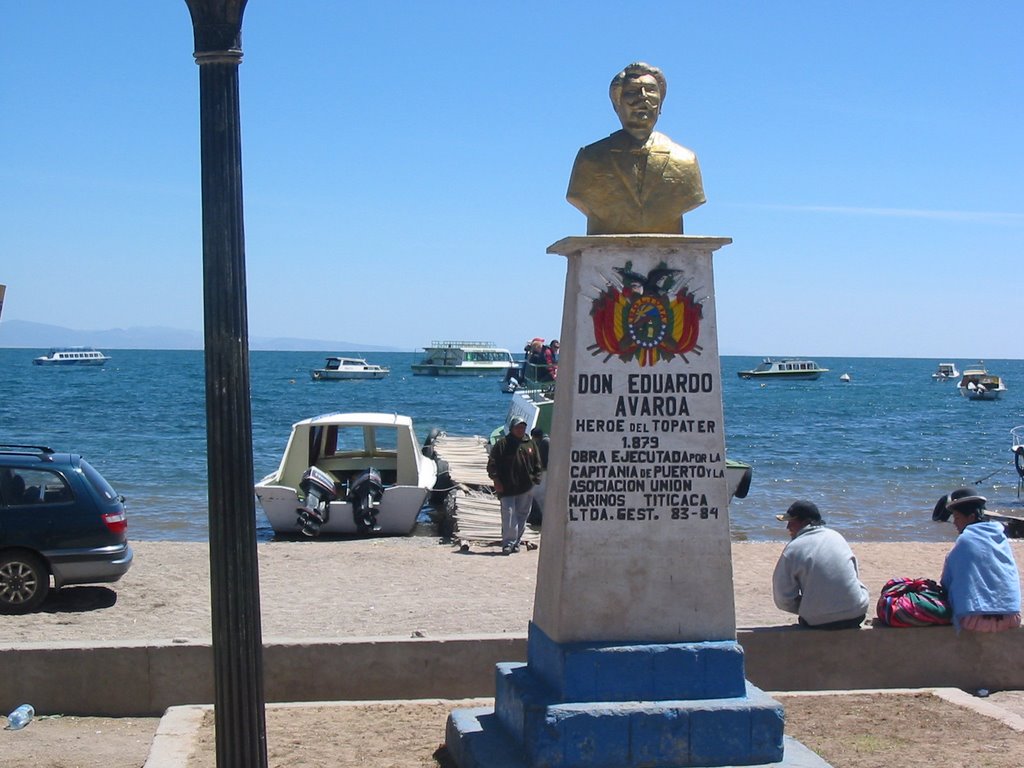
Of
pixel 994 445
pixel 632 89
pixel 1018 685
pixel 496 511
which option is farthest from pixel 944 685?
pixel 994 445

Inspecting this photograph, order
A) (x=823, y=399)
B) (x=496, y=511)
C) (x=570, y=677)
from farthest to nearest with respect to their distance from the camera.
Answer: (x=823, y=399) → (x=496, y=511) → (x=570, y=677)

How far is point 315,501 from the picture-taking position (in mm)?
17625

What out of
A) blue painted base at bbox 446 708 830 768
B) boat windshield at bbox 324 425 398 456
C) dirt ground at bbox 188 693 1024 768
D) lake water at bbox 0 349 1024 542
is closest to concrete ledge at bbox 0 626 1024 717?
dirt ground at bbox 188 693 1024 768

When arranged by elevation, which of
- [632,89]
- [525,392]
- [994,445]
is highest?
[632,89]

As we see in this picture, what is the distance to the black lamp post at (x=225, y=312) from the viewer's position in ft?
14.9

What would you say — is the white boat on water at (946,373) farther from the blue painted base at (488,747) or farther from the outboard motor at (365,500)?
the blue painted base at (488,747)

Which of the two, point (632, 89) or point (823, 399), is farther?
point (823, 399)

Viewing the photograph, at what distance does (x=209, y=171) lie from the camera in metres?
4.54

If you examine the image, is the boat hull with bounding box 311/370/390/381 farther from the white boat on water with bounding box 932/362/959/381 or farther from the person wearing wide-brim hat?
the person wearing wide-brim hat

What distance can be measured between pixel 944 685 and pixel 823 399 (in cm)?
8975

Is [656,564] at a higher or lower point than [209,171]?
lower

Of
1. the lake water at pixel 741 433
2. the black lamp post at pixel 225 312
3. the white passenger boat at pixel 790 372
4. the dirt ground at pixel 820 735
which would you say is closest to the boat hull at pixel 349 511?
the lake water at pixel 741 433

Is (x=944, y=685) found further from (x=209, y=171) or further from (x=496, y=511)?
(x=496, y=511)

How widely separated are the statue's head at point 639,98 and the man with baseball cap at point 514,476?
796 cm
